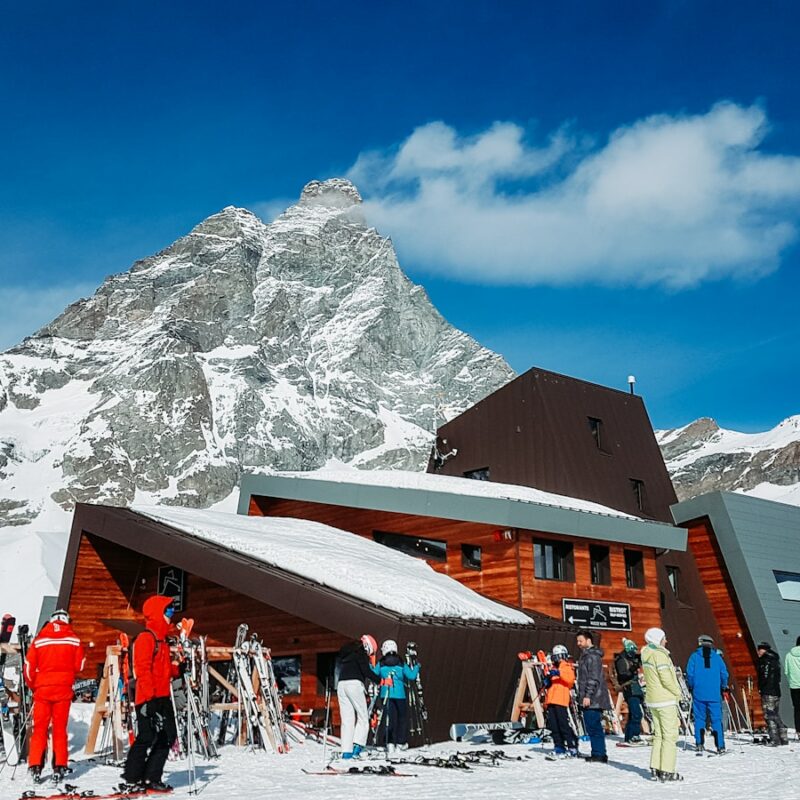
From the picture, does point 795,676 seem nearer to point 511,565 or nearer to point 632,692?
point 632,692

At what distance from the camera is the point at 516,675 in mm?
14945

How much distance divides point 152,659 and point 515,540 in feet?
36.7

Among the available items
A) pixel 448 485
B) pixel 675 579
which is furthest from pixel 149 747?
pixel 675 579

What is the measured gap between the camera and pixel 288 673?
16.0m

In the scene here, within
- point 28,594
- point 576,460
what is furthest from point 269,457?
point 576,460

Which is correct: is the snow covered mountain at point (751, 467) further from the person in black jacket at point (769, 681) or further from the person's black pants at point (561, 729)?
the person's black pants at point (561, 729)

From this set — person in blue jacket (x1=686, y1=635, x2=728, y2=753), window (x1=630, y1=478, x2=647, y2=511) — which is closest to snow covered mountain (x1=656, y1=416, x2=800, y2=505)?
window (x1=630, y1=478, x2=647, y2=511)

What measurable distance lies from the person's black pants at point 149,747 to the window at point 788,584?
65.5 ft

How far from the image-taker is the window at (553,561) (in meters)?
18.8

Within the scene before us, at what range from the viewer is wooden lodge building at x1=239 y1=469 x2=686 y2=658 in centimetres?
1811

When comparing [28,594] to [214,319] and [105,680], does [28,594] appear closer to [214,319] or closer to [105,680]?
[105,680]

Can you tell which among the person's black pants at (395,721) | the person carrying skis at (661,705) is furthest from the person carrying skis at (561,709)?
the person carrying skis at (661,705)

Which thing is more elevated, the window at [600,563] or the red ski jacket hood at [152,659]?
the window at [600,563]

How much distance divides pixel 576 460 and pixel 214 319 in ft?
562
